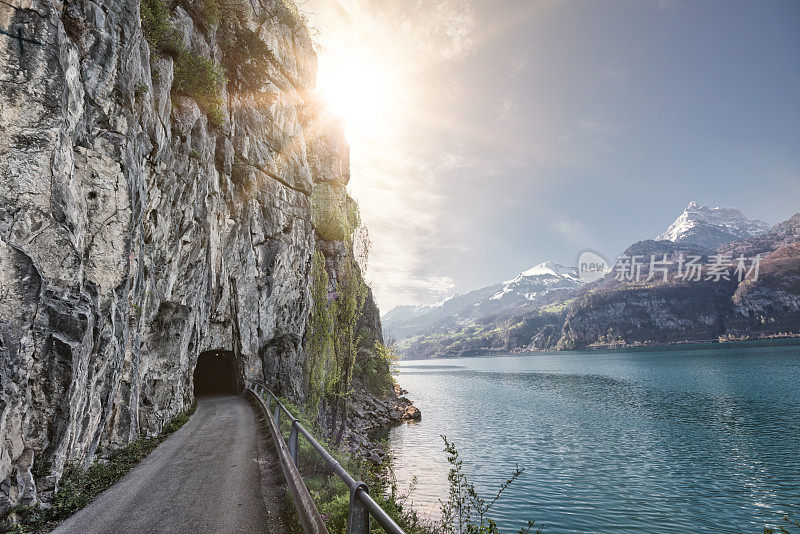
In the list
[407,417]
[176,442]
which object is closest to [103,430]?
[176,442]

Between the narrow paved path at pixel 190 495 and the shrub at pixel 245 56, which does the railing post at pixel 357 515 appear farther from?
the shrub at pixel 245 56

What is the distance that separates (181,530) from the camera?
7766mm

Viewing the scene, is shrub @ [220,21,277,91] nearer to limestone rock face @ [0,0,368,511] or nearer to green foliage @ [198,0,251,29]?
green foliage @ [198,0,251,29]

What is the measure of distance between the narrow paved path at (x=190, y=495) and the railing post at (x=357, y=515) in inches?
162

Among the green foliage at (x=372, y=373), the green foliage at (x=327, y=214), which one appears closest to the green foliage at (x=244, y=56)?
the green foliage at (x=327, y=214)

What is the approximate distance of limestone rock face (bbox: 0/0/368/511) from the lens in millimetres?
8523

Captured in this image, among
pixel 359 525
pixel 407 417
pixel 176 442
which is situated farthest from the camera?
pixel 407 417

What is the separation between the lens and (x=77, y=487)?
977 cm

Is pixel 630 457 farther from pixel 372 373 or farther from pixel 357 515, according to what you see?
pixel 372 373

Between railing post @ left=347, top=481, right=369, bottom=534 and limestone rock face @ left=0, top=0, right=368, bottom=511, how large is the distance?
8634mm

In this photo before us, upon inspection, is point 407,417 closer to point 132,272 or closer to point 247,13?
point 132,272

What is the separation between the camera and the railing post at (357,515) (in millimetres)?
4543

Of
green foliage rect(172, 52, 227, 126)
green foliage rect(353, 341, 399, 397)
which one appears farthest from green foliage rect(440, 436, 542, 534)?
green foliage rect(353, 341, 399, 397)

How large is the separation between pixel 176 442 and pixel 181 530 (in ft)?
34.4
